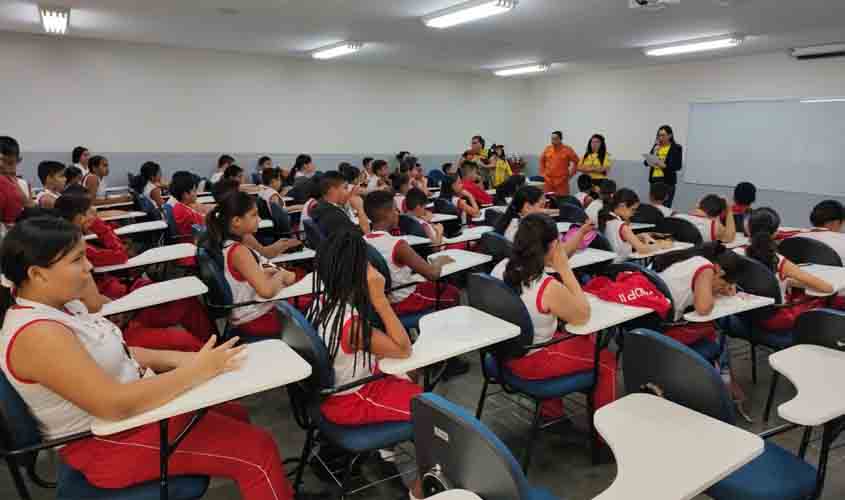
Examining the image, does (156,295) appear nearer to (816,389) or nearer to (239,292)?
(239,292)

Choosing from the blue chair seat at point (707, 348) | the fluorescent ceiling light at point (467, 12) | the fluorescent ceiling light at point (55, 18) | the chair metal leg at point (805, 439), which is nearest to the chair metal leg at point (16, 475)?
the chair metal leg at point (805, 439)

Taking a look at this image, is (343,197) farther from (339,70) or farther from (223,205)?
(339,70)

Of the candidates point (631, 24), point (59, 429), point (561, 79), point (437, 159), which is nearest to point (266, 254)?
point (59, 429)

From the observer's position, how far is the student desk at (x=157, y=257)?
3379mm

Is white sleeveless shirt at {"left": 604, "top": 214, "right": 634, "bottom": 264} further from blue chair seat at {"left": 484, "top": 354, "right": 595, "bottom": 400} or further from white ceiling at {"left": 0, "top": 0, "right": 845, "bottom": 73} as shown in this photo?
white ceiling at {"left": 0, "top": 0, "right": 845, "bottom": 73}

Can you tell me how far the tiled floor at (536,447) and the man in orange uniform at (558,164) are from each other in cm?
577

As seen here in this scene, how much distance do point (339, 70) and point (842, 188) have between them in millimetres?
8055

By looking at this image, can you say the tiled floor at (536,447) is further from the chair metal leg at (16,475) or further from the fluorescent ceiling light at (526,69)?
the fluorescent ceiling light at (526,69)

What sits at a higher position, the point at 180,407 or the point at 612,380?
the point at 180,407

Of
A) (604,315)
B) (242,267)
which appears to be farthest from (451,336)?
(242,267)

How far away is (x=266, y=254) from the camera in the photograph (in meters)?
3.81

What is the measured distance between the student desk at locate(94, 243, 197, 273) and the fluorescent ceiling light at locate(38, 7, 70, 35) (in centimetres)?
387

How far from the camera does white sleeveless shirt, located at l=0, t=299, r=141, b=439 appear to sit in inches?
56.5

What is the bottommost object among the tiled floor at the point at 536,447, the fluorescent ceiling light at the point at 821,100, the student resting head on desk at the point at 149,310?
the tiled floor at the point at 536,447
